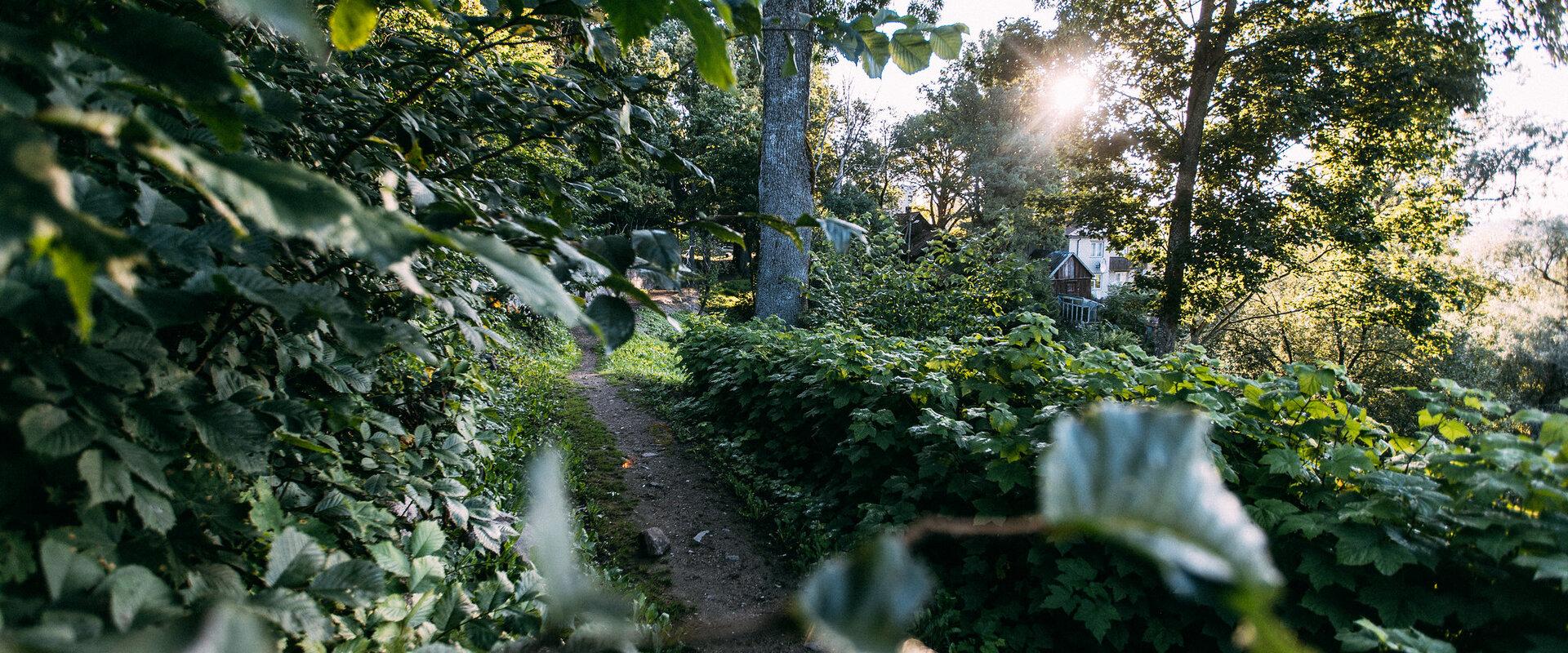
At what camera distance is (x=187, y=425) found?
A: 874 mm

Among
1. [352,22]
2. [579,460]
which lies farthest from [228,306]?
[579,460]

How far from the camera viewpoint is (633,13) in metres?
0.98

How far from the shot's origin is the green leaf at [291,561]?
2.67 ft

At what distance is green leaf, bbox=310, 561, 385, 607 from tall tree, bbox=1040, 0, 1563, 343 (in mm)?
14585

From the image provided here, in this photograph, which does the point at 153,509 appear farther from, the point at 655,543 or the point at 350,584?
the point at 655,543

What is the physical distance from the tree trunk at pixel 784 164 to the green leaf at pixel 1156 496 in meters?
9.16

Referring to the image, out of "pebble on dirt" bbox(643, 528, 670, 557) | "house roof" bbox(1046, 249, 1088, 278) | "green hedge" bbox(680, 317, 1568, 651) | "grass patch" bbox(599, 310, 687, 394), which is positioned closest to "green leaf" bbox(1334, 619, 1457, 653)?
"green hedge" bbox(680, 317, 1568, 651)

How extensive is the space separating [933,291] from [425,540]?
7.52 m

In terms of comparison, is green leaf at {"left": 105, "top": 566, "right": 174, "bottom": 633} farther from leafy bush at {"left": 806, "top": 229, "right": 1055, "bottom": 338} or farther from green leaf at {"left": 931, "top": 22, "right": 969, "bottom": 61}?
leafy bush at {"left": 806, "top": 229, "right": 1055, "bottom": 338}

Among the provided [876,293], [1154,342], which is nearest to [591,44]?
[876,293]

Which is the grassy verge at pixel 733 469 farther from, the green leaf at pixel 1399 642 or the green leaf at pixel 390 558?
the green leaf at pixel 1399 642

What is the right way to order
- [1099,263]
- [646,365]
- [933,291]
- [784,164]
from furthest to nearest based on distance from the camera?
[1099,263] < [646,365] < [784,164] < [933,291]

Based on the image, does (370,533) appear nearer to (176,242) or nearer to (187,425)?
(187,425)

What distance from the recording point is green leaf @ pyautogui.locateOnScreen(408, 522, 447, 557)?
1357 millimetres
